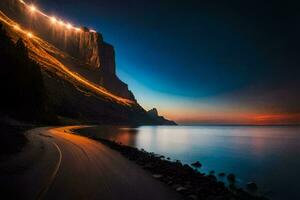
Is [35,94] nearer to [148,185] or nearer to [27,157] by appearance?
[27,157]

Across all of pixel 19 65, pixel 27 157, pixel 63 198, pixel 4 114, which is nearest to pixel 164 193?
pixel 63 198

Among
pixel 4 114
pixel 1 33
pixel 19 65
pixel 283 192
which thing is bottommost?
pixel 283 192

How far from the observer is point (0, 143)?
70.5 feet

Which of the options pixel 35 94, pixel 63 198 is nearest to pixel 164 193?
pixel 63 198

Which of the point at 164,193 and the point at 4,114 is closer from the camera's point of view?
the point at 164,193

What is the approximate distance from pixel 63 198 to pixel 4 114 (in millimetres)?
53346

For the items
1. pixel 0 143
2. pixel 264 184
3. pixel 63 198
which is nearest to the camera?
pixel 63 198

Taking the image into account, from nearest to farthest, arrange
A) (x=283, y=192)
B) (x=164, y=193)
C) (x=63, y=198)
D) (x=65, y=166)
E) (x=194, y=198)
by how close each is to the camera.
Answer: (x=63, y=198) → (x=194, y=198) → (x=164, y=193) → (x=65, y=166) → (x=283, y=192)

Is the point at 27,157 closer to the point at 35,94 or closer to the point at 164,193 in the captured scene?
the point at 164,193

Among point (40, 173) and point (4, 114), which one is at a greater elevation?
point (4, 114)

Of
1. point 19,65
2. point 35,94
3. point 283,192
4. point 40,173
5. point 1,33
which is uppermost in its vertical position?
point 1,33

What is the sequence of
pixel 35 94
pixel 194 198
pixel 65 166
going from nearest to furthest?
pixel 194 198
pixel 65 166
pixel 35 94

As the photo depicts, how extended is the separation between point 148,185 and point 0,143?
13.0 metres

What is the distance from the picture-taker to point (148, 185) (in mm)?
15766
